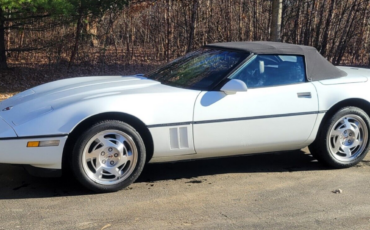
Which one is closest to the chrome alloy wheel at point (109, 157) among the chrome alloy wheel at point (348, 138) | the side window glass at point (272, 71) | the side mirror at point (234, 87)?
the side mirror at point (234, 87)

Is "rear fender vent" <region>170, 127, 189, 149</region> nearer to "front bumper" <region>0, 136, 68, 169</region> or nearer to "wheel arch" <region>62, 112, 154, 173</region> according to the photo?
"wheel arch" <region>62, 112, 154, 173</region>

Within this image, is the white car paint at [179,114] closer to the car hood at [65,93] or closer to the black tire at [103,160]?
the car hood at [65,93]

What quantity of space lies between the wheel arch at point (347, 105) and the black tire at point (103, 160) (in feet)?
A: 7.04

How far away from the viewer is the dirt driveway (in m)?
3.91

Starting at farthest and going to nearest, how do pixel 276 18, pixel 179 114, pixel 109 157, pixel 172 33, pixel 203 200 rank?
pixel 172 33, pixel 276 18, pixel 179 114, pixel 109 157, pixel 203 200

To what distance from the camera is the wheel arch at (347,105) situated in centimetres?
531

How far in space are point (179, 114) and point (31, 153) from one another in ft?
4.74

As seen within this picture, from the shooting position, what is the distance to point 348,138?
5477 mm

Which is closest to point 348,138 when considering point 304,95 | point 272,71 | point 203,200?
point 304,95

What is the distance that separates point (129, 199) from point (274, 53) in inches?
91.0

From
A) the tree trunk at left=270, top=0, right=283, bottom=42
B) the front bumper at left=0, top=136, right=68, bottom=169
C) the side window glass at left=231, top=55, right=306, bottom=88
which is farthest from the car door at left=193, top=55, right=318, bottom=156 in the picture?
the tree trunk at left=270, top=0, right=283, bottom=42

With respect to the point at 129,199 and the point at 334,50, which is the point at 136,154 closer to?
the point at 129,199

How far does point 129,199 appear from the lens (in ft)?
14.5

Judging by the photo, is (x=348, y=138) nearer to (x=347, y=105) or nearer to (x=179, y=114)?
(x=347, y=105)
